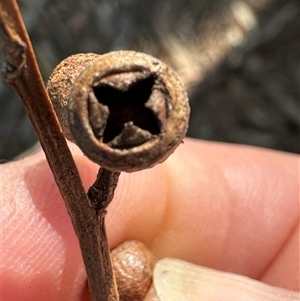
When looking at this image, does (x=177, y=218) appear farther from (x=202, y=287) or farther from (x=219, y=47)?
(x=219, y=47)

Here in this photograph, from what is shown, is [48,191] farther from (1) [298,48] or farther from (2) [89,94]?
(1) [298,48]

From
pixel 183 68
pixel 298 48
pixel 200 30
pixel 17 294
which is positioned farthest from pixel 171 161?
pixel 298 48

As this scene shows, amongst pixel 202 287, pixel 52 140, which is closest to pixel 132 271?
pixel 202 287

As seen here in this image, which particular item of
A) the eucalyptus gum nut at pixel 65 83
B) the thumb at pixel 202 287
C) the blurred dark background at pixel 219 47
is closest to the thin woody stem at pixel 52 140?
the eucalyptus gum nut at pixel 65 83

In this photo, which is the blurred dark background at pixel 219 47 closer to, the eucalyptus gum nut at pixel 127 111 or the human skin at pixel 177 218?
the human skin at pixel 177 218

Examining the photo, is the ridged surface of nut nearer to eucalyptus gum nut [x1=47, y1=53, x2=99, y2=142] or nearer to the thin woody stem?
the thin woody stem

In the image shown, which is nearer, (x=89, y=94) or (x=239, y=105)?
(x=89, y=94)
